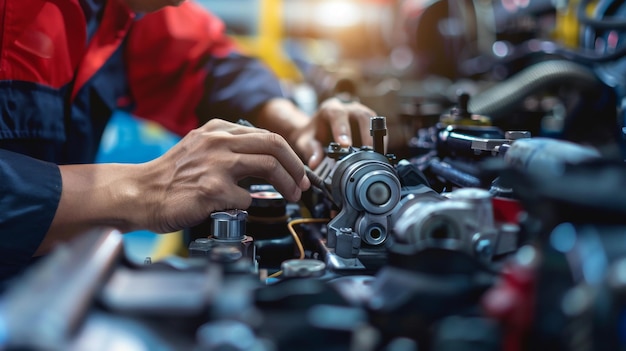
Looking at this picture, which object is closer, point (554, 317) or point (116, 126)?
point (554, 317)

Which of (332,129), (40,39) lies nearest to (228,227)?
(332,129)

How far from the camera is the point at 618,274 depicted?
320mm

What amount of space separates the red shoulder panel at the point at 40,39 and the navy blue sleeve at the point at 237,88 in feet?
1.34

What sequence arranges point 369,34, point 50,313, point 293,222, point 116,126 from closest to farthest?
1. point 50,313
2. point 293,222
3. point 116,126
4. point 369,34

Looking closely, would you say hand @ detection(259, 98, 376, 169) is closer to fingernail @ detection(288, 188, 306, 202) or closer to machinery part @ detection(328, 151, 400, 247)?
fingernail @ detection(288, 188, 306, 202)

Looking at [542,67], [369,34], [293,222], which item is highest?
[369,34]

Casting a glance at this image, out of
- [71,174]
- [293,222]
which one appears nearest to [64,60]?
[71,174]

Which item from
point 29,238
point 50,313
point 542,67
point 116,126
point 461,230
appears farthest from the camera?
point 116,126

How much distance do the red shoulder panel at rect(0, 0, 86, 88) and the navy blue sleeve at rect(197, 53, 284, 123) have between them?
1.34 ft

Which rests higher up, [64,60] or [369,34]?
[369,34]

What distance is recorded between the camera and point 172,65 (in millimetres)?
1593

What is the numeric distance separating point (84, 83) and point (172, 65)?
365 millimetres

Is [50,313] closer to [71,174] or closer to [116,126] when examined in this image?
[71,174]

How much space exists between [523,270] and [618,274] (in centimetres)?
6
